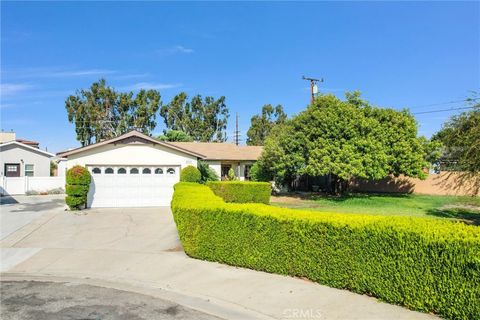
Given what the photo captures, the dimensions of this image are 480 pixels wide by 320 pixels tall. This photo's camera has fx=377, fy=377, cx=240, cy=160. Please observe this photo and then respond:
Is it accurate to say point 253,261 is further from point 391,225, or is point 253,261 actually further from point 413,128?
point 413,128

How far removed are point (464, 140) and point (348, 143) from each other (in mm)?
9147

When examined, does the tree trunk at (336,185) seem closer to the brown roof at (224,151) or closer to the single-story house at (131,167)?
the brown roof at (224,151)

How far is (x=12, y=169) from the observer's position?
104 ft

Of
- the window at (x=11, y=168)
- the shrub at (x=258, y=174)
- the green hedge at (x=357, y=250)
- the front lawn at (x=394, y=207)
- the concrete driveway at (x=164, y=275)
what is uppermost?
the window at (x=11, y=168)

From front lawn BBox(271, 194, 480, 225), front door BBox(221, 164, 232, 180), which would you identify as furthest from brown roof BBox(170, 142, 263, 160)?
front lawn BBox(271, 194, 480, 225)

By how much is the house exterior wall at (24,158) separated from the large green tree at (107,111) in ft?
60.4

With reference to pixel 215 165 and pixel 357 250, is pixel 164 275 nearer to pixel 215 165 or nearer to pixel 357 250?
pixel 357 250

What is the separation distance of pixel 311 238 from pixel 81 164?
53.4 feet

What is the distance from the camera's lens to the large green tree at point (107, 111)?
5125cm

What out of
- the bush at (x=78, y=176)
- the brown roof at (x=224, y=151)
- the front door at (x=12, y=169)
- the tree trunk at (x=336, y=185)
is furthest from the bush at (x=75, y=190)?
the tree trunk at (x=336, y=185)

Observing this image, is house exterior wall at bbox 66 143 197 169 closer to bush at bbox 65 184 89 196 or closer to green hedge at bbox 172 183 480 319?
bush at bbox 65 184 89 196

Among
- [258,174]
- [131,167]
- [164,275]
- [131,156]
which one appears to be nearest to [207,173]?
[258,174]

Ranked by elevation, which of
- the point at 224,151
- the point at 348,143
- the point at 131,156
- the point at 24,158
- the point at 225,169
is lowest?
the point at 225,169

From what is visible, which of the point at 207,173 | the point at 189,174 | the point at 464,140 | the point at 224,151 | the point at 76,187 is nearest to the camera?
the point at 464,140
